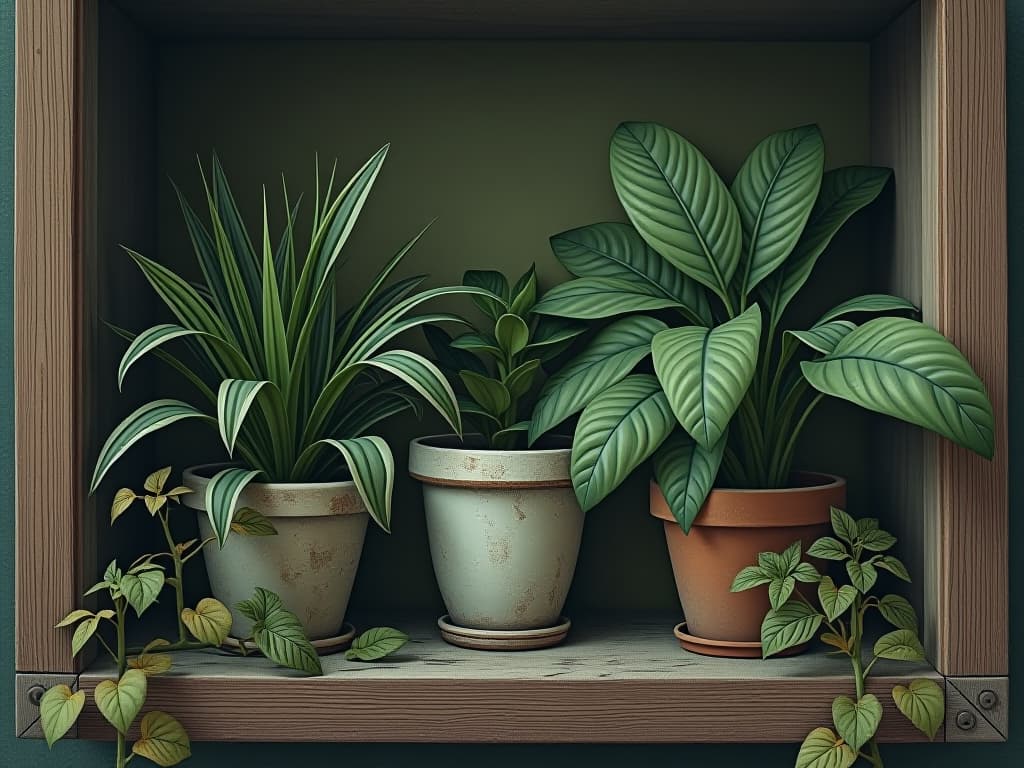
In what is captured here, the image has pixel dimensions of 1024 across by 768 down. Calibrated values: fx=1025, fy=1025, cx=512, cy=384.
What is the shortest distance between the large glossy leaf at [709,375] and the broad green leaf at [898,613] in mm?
241

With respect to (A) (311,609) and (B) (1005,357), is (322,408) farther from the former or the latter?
(B) (1005,357)

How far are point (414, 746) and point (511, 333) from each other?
0.50 m

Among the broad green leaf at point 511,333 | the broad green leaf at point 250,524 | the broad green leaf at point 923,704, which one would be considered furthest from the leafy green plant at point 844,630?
the broad green leaf at point 250,524

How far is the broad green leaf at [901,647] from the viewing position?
3.08ft

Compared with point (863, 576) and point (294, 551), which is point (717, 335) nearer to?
point (863, 576)

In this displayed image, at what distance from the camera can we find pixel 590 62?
1.22 metres

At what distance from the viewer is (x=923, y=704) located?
0.93 m

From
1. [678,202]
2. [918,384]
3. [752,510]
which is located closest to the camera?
[918,384]

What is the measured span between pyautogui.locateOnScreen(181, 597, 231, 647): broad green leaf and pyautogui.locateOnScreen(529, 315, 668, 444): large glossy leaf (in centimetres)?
35

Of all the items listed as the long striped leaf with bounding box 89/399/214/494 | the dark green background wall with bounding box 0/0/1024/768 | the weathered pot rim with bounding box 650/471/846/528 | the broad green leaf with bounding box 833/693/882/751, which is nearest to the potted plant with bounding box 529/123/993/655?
the weathered pot rim with bounding box 650/471/846/528

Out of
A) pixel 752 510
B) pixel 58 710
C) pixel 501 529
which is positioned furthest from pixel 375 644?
pixel 752 510

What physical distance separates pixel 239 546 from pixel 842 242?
0.77 metres

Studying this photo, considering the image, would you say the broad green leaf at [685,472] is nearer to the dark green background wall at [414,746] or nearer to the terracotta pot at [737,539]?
the terracotta pot at [737,539]

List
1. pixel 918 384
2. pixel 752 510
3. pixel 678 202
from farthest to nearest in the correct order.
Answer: pixel 678 202 < pixel 752 510 < pixel 918 384
